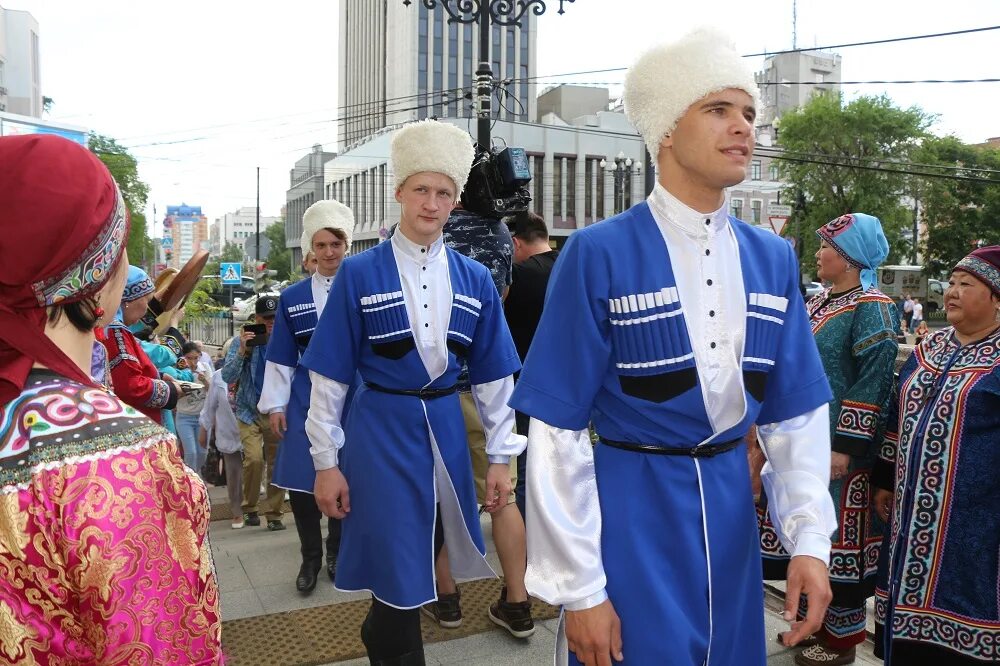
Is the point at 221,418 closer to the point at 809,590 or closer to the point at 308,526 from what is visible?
the point at 308,526

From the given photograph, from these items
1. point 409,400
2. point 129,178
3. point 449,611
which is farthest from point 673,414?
point 129,178

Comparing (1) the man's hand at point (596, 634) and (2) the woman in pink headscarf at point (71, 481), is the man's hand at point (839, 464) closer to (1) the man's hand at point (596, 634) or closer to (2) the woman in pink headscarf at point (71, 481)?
(1) the man's hand at point (596, 634)

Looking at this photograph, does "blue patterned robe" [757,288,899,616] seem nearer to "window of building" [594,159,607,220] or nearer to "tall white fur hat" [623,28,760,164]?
"tall white fur hat" [623,28,760,164]

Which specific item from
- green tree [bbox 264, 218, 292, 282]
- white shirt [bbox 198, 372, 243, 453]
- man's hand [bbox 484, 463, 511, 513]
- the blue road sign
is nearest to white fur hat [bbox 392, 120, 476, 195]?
man's hand [bbox 484, 463, 511, 513]

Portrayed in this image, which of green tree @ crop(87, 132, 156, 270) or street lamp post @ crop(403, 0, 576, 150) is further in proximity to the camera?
green tree @ crop(87, 132, 156, 270)

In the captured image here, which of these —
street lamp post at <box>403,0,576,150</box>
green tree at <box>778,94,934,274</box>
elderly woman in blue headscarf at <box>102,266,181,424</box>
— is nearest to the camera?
elderly woman in blue headscarf at <box>102,266,181,424</box>

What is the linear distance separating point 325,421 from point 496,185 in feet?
5.73

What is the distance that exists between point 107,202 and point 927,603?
3.43 m

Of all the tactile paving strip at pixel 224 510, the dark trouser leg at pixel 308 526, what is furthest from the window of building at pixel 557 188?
the dark trouser leg at pixel 308 526

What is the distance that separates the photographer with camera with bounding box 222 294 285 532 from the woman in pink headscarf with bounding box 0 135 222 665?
5478 millimetres

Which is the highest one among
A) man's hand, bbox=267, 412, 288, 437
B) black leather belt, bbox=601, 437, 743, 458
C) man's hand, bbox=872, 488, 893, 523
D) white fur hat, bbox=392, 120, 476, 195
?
white fur hat, bbox=392, 120, 476, 195

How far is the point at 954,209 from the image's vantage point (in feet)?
152

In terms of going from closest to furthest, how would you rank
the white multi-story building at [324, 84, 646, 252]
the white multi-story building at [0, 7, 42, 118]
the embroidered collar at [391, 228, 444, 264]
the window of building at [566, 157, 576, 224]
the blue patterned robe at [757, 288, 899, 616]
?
the embroidered collar at [391, 228, 444, 264], the blue patterned robe at [757, 288, 899, 616], the white multi-story building at [0, 7, 42, 118], the white multi-story building at [324, 84, 646, 252], the window of building at [566, 157, 576, 224]

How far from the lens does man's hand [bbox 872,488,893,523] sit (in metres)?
4.00
